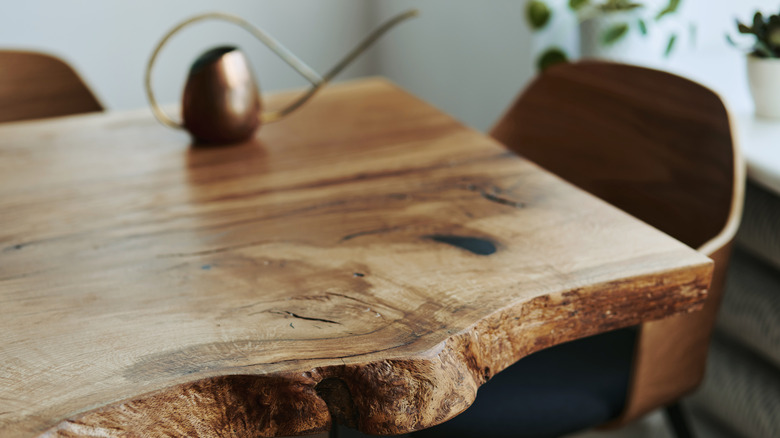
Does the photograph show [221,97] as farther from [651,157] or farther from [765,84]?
[765,84]

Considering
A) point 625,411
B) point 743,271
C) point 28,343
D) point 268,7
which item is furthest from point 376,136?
point 268,7

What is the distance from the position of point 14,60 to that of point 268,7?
48.3 inches

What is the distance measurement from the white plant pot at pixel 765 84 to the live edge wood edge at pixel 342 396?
85cm

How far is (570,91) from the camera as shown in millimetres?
1239

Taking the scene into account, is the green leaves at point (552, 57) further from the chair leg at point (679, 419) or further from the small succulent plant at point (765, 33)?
the chair leg at point (679, 419)

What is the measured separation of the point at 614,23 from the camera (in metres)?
1.52

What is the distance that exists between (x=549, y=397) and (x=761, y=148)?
569 millimetres

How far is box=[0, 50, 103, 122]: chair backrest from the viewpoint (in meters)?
1.47

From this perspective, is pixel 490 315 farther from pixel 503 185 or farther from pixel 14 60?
pixel 14 60

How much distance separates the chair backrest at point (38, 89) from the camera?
1.47 meters

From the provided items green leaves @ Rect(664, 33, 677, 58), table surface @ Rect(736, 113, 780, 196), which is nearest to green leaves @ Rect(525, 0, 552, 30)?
green leaves @ Rect(664, 33, 677, 58)

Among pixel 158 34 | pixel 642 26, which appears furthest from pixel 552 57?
pixel 158 34

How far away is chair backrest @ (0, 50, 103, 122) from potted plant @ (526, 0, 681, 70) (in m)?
1.02

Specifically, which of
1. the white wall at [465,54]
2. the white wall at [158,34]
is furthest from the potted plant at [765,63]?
the white wall at [158,34]
